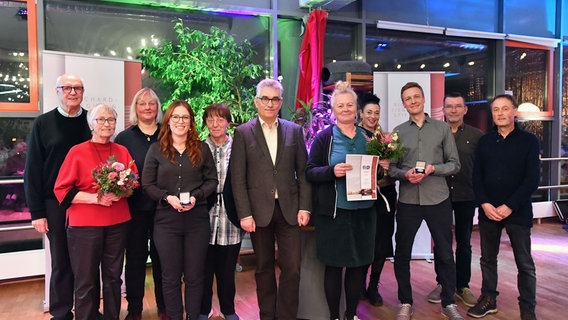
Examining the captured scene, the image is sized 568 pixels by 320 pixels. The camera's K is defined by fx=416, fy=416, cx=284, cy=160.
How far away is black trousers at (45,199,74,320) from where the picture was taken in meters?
2.79

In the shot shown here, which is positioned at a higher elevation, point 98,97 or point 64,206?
point 98,97

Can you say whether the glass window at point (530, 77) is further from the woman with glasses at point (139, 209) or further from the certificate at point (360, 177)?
the woman with glasses at point (139, 209)

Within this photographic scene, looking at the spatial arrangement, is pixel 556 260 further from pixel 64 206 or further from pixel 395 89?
pixel 64 206

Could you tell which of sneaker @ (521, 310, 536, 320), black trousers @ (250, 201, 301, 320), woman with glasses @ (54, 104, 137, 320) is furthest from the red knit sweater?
sneaker @ (521, 310, 536, 320)

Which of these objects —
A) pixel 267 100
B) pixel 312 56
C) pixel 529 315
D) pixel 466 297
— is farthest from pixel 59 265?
pixel 312 56

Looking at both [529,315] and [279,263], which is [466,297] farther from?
[279,263]

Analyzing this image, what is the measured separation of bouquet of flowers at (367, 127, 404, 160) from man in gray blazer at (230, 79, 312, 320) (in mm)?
444

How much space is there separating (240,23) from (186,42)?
86cm

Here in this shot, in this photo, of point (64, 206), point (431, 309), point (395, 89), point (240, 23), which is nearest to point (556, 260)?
point (431, 309)

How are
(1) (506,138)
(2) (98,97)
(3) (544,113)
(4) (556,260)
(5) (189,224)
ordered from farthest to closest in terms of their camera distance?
(3) (544,113)
(4) (556,260)
(2) (98,97)
(1) (506,138)
(5) (189,224)

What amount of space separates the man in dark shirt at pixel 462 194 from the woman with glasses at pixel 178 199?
2.00 m

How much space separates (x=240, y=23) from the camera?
5309 mm

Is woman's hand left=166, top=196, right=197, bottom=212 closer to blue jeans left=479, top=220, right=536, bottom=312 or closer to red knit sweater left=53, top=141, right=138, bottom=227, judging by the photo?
red knit sweater left=53, top=141, right=138, bottom=227

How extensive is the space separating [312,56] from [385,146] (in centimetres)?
267
